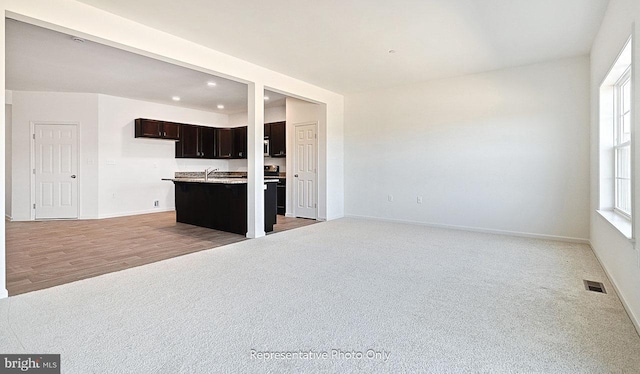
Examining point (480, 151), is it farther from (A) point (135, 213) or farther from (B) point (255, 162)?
(A) point (135, 213)

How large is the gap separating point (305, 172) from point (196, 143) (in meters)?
3.40

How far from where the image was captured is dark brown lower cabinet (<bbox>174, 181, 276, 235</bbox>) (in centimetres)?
520

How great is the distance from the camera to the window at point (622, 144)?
10.3 feet

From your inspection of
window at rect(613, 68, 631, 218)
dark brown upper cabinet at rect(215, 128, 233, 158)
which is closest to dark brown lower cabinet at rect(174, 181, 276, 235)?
dark brown upper cabinet at rect(215, 128, 233, 158)

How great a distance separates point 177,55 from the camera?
12.7ft

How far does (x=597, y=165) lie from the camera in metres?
3.88

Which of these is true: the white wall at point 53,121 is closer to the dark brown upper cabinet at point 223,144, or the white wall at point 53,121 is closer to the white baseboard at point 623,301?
the dark brown upper cabinet at point 223,144

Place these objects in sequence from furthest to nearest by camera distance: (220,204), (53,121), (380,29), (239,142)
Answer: (239,142)
(53,121)
(220,204)
(380,29)

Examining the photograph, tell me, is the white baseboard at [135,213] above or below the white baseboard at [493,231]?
above

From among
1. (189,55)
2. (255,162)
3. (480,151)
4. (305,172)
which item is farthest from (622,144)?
(305,172)

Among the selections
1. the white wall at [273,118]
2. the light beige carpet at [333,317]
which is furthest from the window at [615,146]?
the white wall at [273,118]

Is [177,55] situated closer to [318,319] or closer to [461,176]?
[318,319]

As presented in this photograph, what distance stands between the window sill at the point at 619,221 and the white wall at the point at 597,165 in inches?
1.9

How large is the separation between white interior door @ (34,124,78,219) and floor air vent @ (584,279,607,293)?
850 cm
